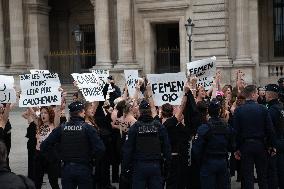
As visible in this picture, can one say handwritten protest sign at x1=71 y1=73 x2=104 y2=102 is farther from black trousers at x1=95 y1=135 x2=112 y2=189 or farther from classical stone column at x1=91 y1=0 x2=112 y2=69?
classical stone column at x1=91 y1=0 x2=112 y2=69

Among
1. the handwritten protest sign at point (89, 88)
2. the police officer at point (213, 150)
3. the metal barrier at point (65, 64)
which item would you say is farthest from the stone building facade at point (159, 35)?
the police officer at point (213, 150)

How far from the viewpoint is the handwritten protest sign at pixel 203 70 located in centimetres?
1171

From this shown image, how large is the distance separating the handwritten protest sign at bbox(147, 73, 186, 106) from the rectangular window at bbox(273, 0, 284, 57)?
21.1 m

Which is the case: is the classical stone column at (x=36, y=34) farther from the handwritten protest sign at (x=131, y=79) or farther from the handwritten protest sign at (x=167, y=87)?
the handwritten protest sign at (x=167, y=87)

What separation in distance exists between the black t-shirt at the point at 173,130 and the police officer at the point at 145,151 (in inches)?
39.7

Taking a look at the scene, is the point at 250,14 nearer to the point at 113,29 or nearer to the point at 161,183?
the point at 113,29

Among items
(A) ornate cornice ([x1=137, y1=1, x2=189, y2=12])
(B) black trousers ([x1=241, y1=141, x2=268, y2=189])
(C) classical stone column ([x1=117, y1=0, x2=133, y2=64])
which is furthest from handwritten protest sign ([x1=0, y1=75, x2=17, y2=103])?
(A) ornate cornice ([x1=137, y1=1, x2=189, y2=12])

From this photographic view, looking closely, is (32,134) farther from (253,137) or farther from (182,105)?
(253,137)

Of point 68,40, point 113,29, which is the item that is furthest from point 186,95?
point 68,40

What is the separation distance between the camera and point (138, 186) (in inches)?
309

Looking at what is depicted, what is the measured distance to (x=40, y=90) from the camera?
10141 mm

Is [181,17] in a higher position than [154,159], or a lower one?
higher

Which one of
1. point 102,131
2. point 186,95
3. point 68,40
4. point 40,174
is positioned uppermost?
point 68,40

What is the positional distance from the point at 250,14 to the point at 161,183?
2030 cm
